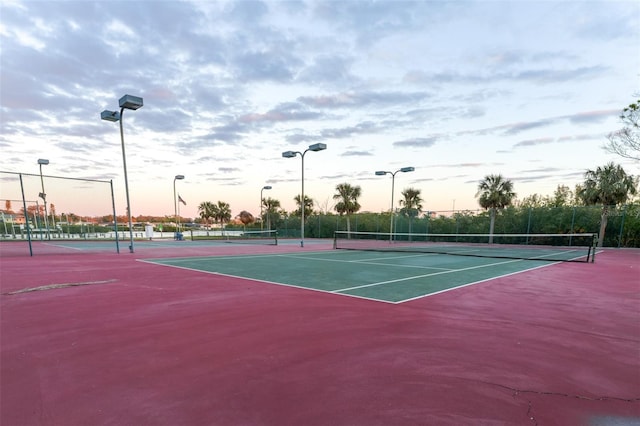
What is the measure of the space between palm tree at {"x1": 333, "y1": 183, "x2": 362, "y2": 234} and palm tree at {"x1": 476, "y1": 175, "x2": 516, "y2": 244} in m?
15.6

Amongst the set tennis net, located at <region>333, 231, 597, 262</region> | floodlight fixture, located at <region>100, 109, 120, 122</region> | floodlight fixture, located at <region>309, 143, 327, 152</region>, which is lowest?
tennis net, located at <region>333, 231, 597, 262</region>

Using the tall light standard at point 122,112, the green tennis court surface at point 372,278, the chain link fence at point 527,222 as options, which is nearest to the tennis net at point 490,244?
the chain link fence at point 527,222

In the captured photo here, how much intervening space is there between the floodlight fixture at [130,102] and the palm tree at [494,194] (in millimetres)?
26781

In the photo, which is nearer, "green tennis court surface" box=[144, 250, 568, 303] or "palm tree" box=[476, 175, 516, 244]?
"green tennis court surface" box=[144, 250, 568, 303]

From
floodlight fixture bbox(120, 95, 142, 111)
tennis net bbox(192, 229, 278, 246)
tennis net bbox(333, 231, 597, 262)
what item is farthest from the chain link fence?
floodlight fixture bbox(120, 95, 142, 111)

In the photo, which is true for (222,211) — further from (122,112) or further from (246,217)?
(122,112)

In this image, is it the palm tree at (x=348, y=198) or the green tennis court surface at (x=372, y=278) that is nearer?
the green tennis court surface at (x=372, y=278)

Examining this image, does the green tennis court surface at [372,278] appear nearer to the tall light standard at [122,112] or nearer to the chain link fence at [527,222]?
the tall light standard at [122,112]

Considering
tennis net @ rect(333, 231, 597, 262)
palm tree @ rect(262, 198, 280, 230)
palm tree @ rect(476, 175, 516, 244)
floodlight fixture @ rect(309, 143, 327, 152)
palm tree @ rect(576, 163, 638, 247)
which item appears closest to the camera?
floodlight fixture @ rect(309, 143, 327, 152)

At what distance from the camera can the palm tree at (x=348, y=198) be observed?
40344mm

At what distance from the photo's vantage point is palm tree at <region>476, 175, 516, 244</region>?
27031 millimetres

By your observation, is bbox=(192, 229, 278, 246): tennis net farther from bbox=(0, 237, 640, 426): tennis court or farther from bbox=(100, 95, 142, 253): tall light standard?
bbox=(0, 237, 640, 426): tennis court

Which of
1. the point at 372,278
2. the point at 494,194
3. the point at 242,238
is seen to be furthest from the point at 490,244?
the point at 242,238

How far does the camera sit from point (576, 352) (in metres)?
3.67
